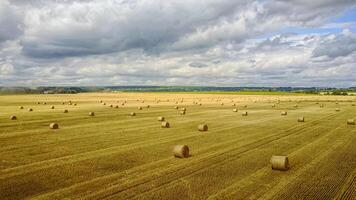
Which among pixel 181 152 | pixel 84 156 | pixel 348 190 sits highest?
pixel 181 152

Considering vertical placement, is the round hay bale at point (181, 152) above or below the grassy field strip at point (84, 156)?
above

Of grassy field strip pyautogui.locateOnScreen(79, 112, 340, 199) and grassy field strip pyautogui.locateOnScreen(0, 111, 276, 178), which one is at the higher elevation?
grassy field strip pyautogui.locateOnScreen(0, 111, 276, 178)

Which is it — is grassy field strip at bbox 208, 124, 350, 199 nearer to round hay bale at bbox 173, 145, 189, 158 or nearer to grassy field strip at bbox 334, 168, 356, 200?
grassy field strip at bbox 334, 168, 356, 200

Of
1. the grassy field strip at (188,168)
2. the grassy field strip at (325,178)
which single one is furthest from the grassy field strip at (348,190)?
the grassy field strip at (188,168)

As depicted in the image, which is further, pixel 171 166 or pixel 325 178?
pixel 171 166

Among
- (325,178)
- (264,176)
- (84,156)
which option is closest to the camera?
(325,178)

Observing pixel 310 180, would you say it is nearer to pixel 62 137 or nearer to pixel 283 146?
pixel 283 146

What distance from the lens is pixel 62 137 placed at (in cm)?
2011

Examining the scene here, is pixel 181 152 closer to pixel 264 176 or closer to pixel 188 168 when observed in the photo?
pixel 188 168

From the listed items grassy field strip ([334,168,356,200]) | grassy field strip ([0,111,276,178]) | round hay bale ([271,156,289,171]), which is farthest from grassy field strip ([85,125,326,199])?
grassy field strip ([334,168,356,200])

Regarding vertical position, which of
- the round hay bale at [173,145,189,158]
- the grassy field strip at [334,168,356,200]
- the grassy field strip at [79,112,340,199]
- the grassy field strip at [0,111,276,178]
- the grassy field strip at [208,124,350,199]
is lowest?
the grassy field strip at [334,168,356,200]

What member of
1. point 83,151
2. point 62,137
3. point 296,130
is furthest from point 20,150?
point 296,130

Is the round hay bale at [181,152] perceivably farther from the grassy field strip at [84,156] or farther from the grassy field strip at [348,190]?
the grassy field strip at [348,190]

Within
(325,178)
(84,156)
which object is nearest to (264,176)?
(325,178)
